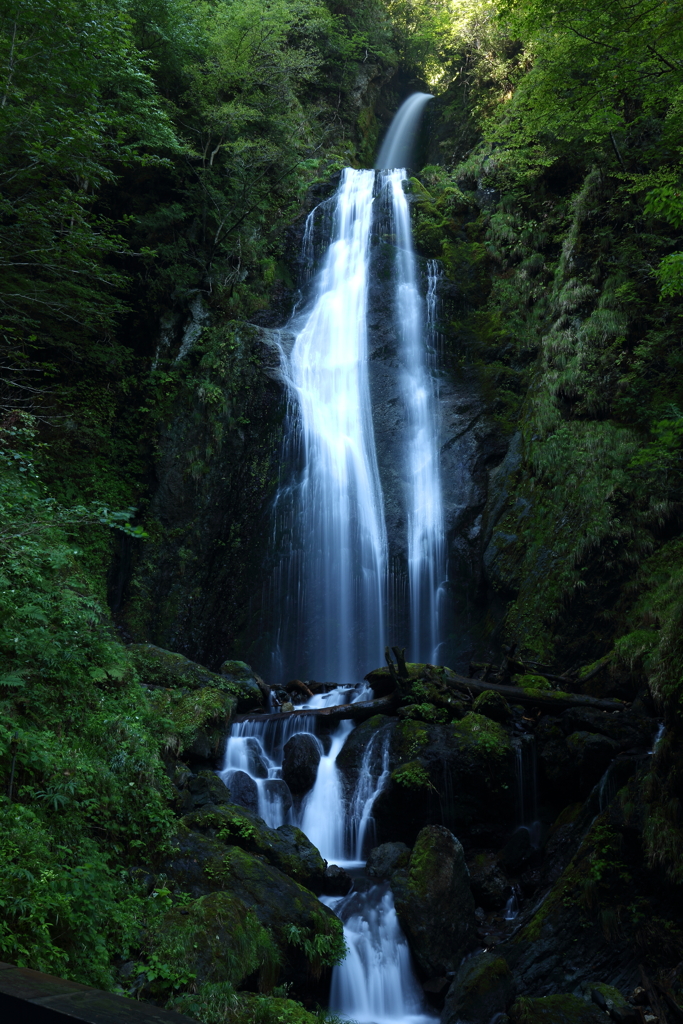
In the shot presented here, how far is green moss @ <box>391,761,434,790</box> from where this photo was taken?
7707 mm

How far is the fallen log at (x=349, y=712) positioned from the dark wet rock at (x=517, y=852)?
2320mm

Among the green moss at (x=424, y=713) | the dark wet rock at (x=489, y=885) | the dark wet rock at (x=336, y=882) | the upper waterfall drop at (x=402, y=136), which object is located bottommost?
the dark wet rock at (x=489, y=885)

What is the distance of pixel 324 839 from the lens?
796 cm

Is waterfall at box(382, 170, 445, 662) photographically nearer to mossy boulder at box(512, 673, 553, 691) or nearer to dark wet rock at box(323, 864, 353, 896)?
mossy boulder at box(512, 673, 553, 691)

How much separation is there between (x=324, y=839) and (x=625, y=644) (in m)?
4.71

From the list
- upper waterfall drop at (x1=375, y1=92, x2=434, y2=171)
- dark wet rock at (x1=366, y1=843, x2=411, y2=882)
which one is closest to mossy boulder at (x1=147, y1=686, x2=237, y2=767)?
dark wet rock at (x1=366, y1=843, x2=411, y2=882)

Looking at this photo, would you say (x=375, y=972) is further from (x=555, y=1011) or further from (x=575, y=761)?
(x=575, y=761)

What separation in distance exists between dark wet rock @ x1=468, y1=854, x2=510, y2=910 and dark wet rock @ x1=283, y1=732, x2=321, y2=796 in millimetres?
2277

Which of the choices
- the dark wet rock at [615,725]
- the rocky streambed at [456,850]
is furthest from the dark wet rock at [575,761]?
the dark wet rock at [615,725]

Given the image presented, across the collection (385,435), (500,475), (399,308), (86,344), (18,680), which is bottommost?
(18,680)

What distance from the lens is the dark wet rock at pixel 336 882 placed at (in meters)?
6.58

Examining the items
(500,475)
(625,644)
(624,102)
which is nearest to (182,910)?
(625,644)

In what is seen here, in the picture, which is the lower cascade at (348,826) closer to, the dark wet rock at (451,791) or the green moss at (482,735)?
the dark wet rock at (451,791)

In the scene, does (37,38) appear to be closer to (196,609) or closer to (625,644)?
(196,609)
